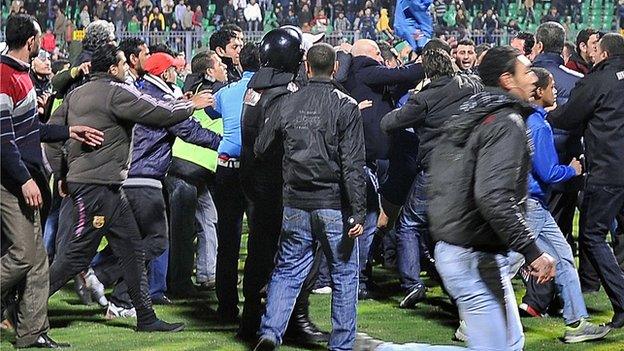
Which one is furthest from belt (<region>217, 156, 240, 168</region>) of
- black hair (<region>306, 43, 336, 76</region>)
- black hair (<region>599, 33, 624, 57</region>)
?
black hair (<region>599, 33, 624, 57</region>)

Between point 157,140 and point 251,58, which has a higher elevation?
point 251,58

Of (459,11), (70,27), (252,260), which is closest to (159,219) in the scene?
(252,260)

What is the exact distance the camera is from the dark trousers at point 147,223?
8.31 m

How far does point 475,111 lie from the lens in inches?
204

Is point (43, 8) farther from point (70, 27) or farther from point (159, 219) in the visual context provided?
point (159, 219)

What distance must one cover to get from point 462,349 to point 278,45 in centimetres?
260

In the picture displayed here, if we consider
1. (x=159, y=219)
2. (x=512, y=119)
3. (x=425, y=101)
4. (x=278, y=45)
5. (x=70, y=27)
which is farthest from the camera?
(x=70, y=27)

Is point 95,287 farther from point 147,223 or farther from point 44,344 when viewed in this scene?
point 44,344

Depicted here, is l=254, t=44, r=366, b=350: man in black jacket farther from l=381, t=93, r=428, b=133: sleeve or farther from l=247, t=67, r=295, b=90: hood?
l=381, t=93, r=428, b=133: sleeve

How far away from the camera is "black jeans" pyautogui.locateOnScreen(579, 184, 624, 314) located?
804 centimetres

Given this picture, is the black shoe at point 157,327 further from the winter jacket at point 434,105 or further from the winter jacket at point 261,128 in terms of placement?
the winter jacket at point 434,105

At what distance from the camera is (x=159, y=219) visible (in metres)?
8.48

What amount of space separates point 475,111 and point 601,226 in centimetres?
323

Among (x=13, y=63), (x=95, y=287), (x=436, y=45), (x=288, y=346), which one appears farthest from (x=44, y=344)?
(x=436, y=45)
